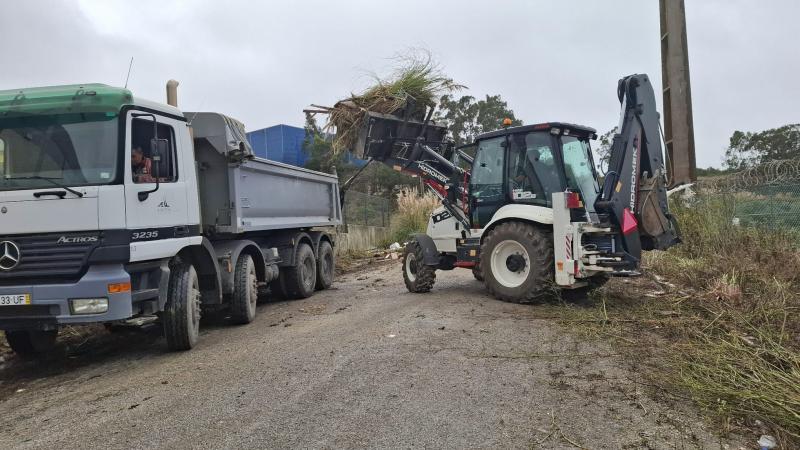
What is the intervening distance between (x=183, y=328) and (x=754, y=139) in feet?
70.2

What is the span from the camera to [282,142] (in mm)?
27500

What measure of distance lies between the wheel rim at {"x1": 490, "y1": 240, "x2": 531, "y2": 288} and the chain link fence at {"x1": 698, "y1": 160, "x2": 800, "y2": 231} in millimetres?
4707

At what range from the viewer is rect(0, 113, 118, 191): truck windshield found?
5.04 metres

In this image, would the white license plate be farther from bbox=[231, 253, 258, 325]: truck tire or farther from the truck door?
bbox=[231, 253, 258, 325]: truck tire

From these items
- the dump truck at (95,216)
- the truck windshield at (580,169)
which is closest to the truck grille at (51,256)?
the dump truck at (95,216)

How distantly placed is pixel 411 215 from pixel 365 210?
1.57 m

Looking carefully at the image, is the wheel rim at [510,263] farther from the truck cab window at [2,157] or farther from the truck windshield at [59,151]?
the truck cab window at [2,157]

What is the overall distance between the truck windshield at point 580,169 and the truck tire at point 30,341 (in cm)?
662

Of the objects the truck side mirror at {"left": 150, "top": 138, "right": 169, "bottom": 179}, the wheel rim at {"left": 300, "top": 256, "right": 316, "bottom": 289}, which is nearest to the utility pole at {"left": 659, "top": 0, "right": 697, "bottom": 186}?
the wheel rim at {"left": 300, "top": 256, "right": 316, "bottom": 289}

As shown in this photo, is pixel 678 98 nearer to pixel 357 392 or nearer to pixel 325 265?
pixel 325 265

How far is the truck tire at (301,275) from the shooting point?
9531mm

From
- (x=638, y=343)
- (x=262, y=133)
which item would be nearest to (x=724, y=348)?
(x=638, y=343)

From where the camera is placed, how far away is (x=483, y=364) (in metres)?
4.73

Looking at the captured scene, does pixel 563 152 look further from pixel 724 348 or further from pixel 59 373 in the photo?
pixel 59 373
